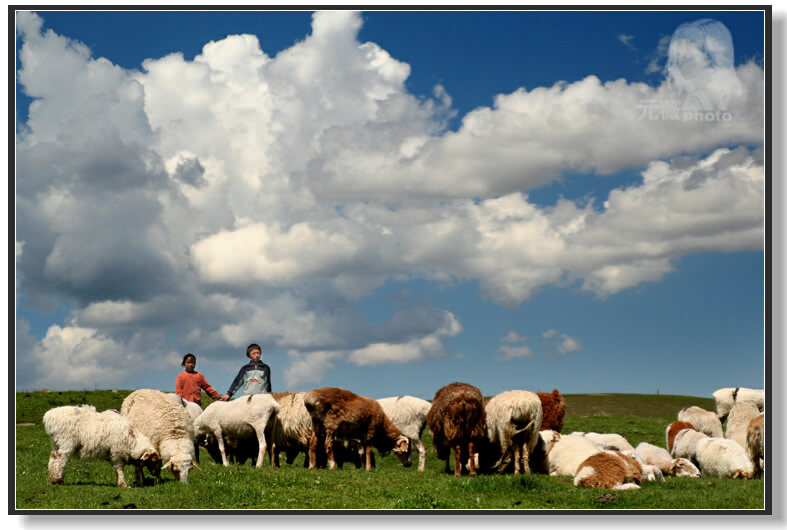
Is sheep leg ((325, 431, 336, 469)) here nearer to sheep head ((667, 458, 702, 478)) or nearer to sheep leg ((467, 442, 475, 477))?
sheep leg ((467, 442, 475, 477))

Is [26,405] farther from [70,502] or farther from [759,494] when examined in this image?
[759,494]

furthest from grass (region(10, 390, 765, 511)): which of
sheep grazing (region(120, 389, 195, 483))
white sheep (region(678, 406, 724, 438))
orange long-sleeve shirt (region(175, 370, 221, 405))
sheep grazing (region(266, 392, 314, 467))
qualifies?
white sheep (region(678, 406, 724, 438))

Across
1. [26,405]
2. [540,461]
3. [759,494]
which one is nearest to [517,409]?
[540,461]

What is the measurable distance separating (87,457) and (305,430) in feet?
20.4

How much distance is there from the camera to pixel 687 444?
18203 millimetres

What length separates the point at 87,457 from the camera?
43.7 ft

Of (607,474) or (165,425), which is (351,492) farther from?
(607,474)

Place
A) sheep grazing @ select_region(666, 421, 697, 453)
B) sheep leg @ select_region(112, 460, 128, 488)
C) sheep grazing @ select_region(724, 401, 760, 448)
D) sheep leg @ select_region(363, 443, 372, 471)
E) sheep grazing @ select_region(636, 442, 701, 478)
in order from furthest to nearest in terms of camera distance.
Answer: sheep grazing @ select_region(666, 421, 697, 453), sheep grazing @ select_region(724, 401, 760, 448), sheep leg @ select_region(363, 443, 372, 471), sheep grazing @ select_region(636, 442, 701, 478), sheep leg @ select_region(112, 460, 128, 488)

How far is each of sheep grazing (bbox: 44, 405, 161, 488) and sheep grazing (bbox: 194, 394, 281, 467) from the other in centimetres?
470

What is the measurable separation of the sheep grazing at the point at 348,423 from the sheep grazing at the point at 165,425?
12.4 ft

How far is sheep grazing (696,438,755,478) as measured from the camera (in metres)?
16.3

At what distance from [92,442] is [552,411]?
12.0 metres

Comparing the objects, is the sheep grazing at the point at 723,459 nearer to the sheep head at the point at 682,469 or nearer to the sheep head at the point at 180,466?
the sheep head at the point at 682,469

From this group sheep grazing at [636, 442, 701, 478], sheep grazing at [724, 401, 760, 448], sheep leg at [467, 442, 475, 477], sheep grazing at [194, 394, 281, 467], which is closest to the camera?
sheep leg at [467, 442, 475, 477]
